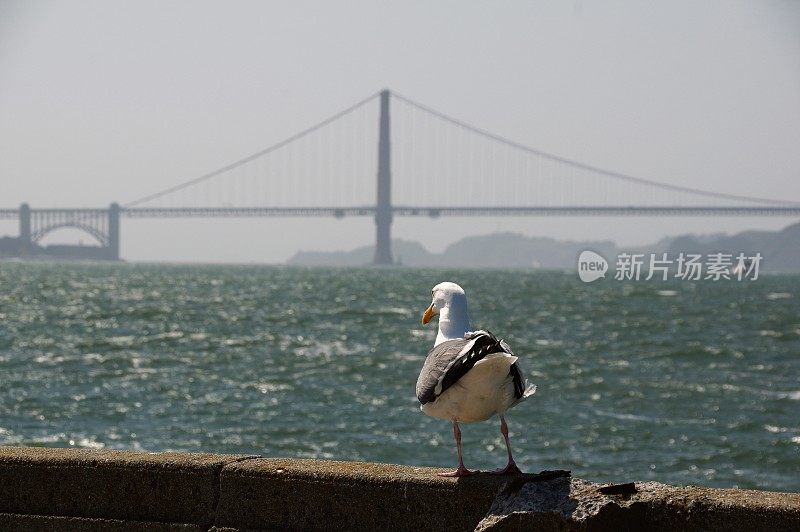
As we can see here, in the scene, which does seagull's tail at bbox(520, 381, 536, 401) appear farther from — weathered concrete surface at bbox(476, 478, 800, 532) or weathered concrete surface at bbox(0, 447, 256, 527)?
weathered concrete surface at bbox(0, 447, 256, 527)

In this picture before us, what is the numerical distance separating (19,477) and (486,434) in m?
8.79

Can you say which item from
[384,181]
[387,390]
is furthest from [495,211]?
[387,390]

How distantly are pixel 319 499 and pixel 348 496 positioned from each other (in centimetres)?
9

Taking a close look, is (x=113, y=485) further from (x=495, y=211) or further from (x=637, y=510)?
(x=495, y=211)

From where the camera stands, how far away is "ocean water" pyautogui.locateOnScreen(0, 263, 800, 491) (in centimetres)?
1144

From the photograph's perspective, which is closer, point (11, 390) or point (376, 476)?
point (376, 476)

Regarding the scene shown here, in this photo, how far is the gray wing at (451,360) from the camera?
2738 millimetres

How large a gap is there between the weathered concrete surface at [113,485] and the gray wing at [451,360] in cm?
72

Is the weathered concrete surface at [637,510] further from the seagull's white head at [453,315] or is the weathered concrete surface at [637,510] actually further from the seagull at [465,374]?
the seagull's white head at [453,315]

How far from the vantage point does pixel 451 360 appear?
9.16 feet

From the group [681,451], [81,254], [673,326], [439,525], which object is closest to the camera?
[439,525]

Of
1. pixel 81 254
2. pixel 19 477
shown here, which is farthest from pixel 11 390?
pixel 81 254

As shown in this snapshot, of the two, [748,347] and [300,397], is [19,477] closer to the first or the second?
[300,397]

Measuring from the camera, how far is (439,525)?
3.01 metres
